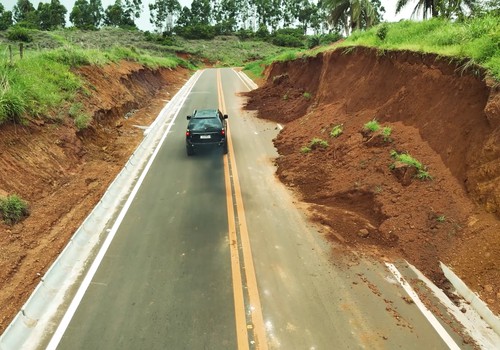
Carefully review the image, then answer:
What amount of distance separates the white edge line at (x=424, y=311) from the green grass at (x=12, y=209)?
29.6ft

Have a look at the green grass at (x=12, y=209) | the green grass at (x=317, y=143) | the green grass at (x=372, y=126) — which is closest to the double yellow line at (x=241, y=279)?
the green grass at (x=317, y=143)

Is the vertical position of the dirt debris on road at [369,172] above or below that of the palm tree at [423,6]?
below

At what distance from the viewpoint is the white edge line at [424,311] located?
548 cm

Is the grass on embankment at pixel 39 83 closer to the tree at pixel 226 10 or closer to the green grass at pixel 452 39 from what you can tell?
the green grass at pixel 452 39

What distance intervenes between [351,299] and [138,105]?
20.6 metres

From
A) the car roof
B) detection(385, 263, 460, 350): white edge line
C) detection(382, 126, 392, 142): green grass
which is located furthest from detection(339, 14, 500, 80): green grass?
the car roof

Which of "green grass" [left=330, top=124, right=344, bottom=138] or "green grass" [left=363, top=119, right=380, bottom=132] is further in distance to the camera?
"green grass" [left=330, top=124, right=344, bottom=138]

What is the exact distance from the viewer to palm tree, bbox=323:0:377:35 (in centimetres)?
2699

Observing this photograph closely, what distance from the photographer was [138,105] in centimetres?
2333

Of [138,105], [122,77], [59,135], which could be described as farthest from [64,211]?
[122,77]

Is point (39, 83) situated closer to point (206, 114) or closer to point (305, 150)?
point (206, 114)

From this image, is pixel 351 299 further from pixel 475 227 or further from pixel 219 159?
pixel 219 159

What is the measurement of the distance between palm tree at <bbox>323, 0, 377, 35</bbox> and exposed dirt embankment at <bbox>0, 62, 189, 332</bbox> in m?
18.3

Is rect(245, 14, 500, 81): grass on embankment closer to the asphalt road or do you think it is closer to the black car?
the asphalt road
